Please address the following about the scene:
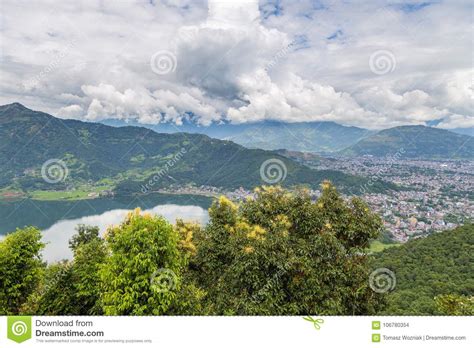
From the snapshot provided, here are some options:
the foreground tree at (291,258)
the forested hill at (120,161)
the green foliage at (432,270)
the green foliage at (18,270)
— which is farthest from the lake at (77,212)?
the foreground tree at (291,258)

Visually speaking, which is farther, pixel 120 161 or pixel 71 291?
pixel 120 161

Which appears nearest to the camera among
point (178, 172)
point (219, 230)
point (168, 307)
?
point (168, 307)

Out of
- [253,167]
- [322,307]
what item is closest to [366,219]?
[322,307]

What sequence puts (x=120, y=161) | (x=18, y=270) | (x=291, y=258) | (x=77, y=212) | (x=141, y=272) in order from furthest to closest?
(x=120, y=161), (x=77, y=212), (x=18, y=270), (x=291, y=258), (x=141, y=272)

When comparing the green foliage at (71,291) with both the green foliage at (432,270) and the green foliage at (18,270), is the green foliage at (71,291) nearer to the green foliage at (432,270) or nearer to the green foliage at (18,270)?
the green foliage at (18,270)

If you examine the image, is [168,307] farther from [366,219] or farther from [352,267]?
[366,219]

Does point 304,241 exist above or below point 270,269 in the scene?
above

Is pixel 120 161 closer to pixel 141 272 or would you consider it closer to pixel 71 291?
pixel 71 291

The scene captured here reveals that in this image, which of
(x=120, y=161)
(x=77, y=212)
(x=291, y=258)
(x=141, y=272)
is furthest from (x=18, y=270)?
(x=120, y=161)
